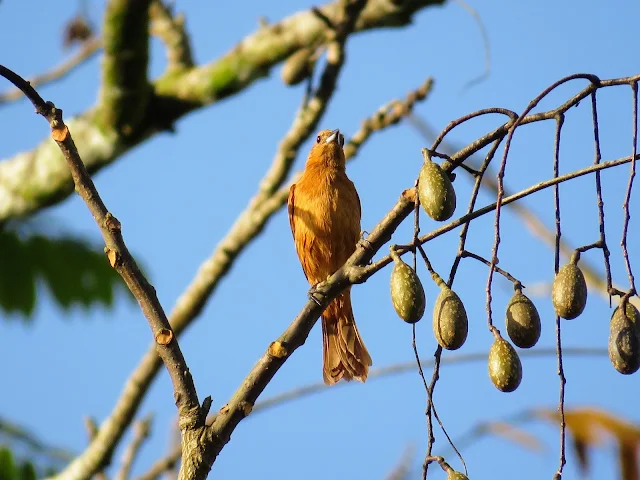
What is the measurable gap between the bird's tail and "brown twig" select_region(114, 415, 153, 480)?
100 centimetres

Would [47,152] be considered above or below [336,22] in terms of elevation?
below

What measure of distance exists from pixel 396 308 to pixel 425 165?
34 cm

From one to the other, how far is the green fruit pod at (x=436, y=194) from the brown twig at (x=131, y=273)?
843 millimetres

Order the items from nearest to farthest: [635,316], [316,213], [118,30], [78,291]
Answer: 1. [635,316]
2. [118,30]
3. [316,213]
4. [78,291]

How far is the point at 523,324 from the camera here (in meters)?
2.14

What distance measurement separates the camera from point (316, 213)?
5703mm

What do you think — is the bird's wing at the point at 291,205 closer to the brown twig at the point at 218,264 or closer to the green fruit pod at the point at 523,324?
the brown twig at the point at 218,264

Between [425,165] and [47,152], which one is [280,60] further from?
[425,165]

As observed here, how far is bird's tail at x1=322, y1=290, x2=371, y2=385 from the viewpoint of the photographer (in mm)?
5383

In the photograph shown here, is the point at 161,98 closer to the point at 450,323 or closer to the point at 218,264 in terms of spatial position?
the point at 218,264

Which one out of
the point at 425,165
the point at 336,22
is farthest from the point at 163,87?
the point at 425,165

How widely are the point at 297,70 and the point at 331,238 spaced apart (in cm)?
97

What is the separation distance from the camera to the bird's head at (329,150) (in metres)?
6.11

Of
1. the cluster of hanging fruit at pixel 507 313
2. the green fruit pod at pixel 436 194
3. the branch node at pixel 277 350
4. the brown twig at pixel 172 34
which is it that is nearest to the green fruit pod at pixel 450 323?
the cluster of hanging fruit at pixel 507 313
